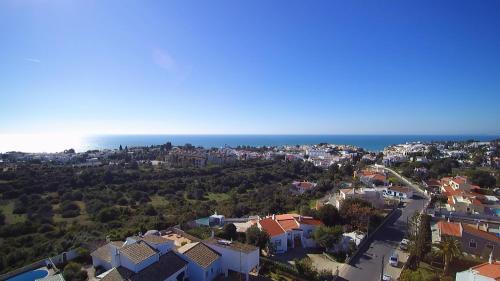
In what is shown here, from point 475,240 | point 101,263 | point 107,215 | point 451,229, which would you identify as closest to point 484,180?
point 451,229

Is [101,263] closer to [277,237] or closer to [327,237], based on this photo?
[277,237]

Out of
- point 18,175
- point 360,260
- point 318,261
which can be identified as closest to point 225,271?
point 318,261

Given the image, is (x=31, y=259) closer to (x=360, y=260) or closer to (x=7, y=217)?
(x=7, y=217)

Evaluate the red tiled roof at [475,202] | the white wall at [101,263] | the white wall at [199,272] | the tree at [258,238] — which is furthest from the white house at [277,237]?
the red tiled roof at [475,202]

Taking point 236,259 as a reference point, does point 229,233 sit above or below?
below

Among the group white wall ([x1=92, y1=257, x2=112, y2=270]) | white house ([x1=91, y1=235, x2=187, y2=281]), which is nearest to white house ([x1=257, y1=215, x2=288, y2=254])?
white house ([x1=91, y1=235, x2=187, y2=281])

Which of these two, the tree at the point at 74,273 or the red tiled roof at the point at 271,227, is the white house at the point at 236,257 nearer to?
the red tiled roof at the point at 271,227

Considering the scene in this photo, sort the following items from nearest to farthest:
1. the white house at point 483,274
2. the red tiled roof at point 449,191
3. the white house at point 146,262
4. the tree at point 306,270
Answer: the white house at point 483,274 → the white house at point 146,262 → the tree at point 306,270 → the red tiled roof at point 449,191

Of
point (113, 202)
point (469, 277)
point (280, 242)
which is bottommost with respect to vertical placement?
point (113, 202)
